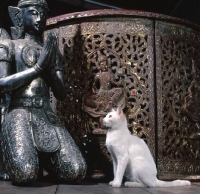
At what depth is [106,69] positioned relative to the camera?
3.29 meters

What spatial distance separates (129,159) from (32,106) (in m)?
0.85

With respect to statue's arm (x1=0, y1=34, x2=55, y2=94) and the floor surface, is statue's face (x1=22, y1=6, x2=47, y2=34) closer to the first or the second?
statue's arm (x1=0, y1=34, x2=55, y2=94)

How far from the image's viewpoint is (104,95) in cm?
325

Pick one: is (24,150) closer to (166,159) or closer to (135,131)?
(135,131)

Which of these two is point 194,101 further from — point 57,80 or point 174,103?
point 57,80

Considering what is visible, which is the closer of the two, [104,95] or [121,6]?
[104,95]

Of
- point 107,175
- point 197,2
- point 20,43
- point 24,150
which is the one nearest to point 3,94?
point 20,43

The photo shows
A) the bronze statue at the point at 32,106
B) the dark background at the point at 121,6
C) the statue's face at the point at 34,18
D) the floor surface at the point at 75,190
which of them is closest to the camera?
the floor surface at the point at 75,190

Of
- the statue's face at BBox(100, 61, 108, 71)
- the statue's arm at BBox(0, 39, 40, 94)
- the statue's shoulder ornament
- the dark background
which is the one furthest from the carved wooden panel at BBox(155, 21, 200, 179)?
the statue's shoulder ornament

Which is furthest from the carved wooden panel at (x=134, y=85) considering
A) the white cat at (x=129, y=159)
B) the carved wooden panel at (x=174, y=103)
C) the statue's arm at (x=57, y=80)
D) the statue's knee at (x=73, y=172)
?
the statue's knee at (x=73, y=172)

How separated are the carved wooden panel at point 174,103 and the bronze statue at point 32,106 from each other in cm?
97

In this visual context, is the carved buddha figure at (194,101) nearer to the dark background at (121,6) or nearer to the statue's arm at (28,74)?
the dark background at (121,6)

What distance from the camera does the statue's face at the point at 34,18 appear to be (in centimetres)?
286

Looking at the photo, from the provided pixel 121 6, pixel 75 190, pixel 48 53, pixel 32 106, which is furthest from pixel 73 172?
pixel 121 6
